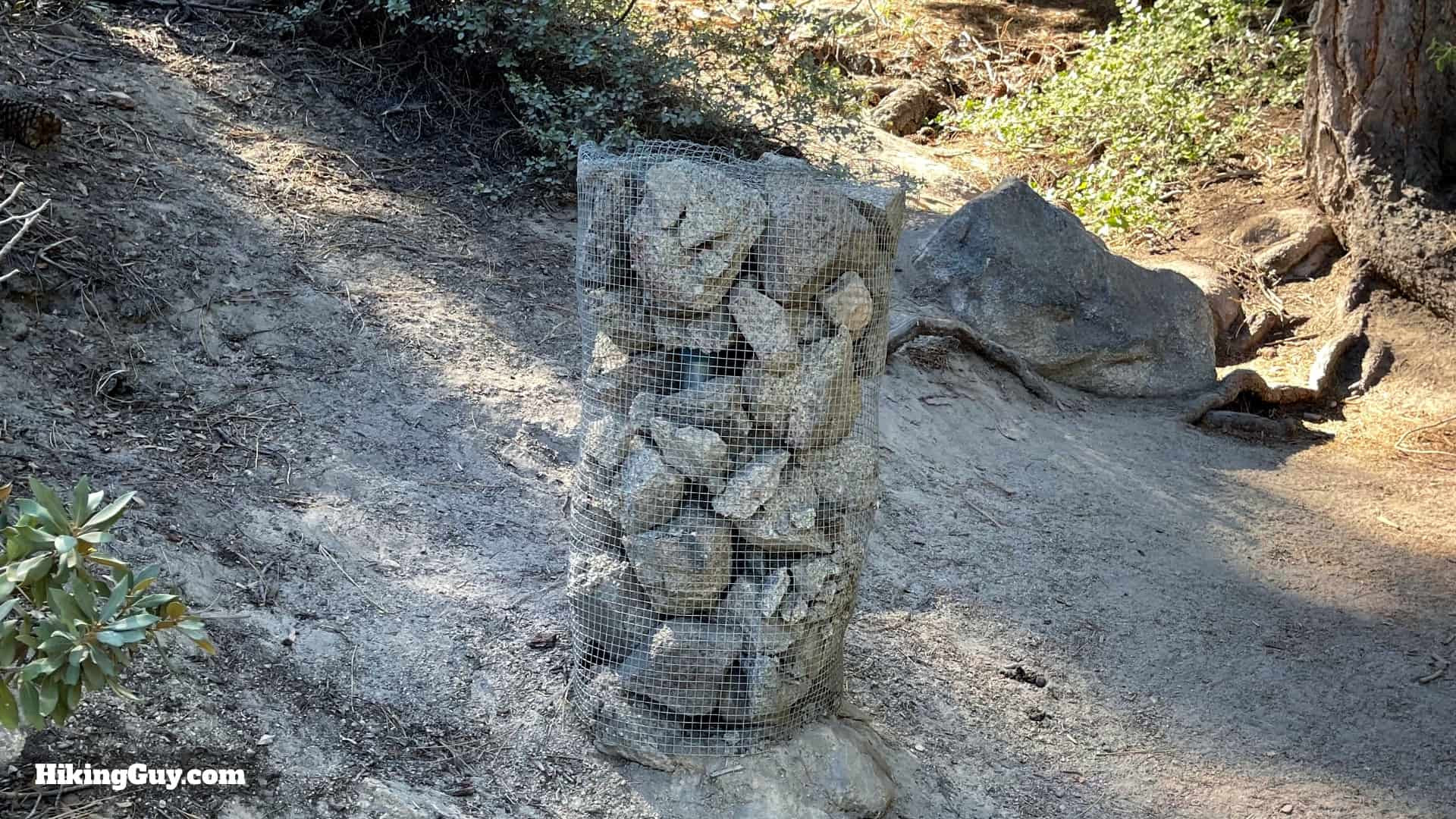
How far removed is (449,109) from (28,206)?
248 cm

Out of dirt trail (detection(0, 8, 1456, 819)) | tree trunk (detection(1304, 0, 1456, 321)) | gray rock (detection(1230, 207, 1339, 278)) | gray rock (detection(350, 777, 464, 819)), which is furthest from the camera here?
gray rock (detection(1230, 207, 1339, 278))

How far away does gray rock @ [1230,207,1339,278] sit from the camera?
778 cm

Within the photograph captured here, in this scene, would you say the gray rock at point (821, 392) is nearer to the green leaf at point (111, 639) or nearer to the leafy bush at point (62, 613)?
the leafy bush at point (62, 613)

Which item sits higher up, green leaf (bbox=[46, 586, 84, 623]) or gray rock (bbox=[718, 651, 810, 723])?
green leaf (bbox=[46, 586, 84, 623])

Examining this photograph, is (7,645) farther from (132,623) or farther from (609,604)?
(609,604)

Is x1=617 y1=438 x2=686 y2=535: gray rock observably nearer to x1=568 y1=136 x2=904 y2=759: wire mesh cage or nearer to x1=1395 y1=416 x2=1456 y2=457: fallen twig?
x1=568 y1=136 x2=904 y2=759: wire mesh cage

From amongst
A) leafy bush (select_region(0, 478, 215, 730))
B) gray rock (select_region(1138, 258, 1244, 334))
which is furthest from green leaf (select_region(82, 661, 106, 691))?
gray rock (select_region(1138, 258, 1244, 334))

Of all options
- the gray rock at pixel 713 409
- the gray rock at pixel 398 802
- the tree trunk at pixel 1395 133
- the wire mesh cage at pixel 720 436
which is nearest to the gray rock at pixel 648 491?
the wire mesh cage at pixel 720 436

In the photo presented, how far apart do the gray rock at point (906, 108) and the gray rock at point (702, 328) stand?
681 cm

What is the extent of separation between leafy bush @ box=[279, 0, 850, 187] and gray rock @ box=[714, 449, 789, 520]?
319 centimetres

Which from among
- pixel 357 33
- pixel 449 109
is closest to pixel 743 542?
pixel 449 109

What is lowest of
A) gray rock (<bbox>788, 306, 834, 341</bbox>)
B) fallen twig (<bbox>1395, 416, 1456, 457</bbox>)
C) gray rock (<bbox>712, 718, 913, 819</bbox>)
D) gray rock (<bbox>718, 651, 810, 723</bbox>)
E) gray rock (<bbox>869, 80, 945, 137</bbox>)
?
gray rock (<bbox>712, 718, 913, 819</bbox>)

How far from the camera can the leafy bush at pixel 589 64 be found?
19.9ft

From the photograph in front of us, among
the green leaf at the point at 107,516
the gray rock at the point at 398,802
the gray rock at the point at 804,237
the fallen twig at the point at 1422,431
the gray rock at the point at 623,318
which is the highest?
the gray rock at the point at 804,237
